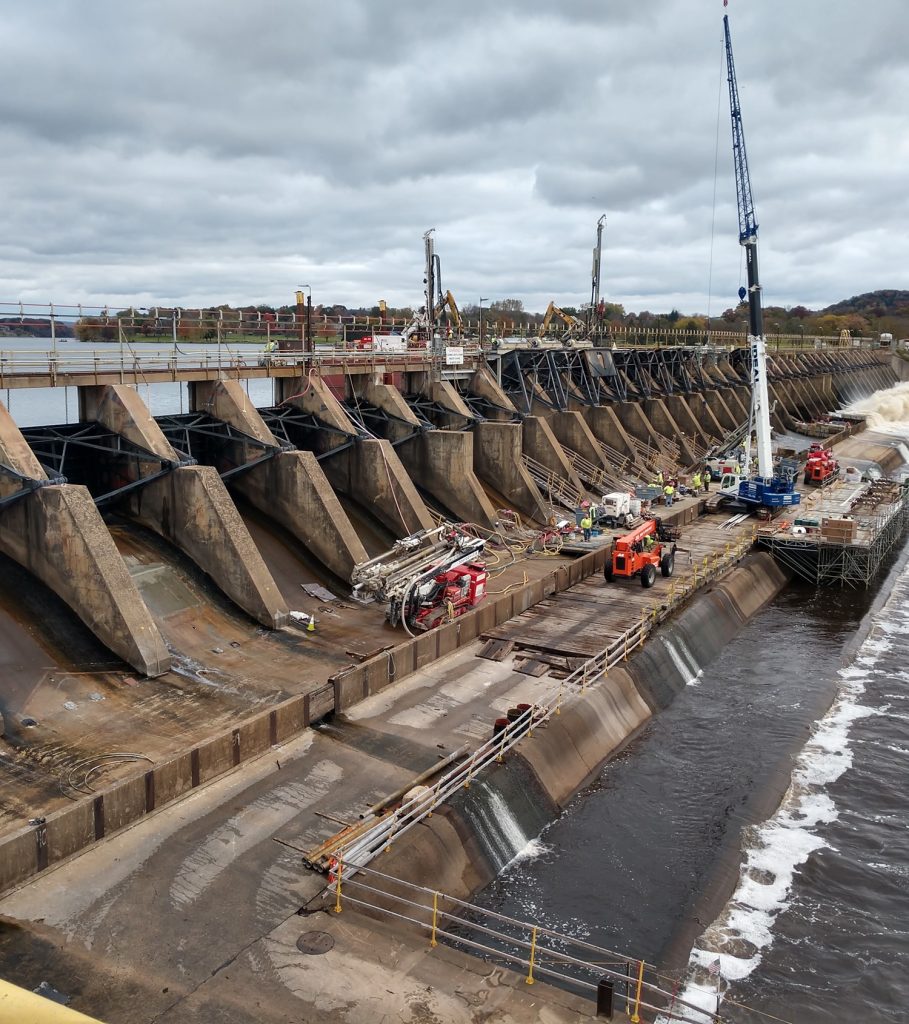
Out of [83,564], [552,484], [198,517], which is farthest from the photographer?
[552,484]

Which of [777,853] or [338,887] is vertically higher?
[338,887]

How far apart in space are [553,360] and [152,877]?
45.4 metres

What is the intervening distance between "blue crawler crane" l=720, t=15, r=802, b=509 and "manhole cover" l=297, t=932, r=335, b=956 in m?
38.3

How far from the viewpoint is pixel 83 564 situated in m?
21.9

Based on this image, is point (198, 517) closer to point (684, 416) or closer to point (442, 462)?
point (442, 462)

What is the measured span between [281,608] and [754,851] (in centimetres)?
1436

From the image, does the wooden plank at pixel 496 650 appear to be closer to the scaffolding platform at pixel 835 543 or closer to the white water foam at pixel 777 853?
the white water foam at pixel 777 853

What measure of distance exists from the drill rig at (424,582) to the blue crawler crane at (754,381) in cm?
2229

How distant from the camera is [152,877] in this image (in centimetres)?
1425

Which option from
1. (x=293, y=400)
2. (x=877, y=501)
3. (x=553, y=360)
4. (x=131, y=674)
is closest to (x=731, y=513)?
(x=877, y=501)

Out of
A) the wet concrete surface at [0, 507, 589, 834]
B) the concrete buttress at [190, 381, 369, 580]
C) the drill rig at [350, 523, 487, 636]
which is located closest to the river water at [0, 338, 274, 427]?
the concrete buttress at [190, 381, 369, 580]

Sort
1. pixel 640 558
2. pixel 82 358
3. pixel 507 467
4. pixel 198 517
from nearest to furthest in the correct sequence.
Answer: pixel 198 517, pixel 82 358, pixel 640 558, pixel 507 467

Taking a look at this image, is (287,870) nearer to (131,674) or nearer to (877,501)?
(131,674)

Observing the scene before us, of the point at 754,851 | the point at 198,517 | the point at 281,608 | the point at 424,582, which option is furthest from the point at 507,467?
the point at 754,851
